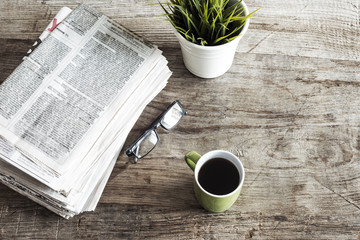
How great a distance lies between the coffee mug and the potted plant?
244mm

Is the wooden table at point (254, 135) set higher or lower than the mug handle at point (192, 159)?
lower

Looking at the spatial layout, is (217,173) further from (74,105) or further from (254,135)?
(74,105)

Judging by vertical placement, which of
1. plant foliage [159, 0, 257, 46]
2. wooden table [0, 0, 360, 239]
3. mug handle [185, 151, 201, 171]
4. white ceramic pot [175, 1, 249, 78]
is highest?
plant foliage [159, 0, 257, 46]

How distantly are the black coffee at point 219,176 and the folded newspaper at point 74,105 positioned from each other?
228mm

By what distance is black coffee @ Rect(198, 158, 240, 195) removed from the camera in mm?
876

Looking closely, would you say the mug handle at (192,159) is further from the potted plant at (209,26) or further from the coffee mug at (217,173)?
the potted plant at (209,26)

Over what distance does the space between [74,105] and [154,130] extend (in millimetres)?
203

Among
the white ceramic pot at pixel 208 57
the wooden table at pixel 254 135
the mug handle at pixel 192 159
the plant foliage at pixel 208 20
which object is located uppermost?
the plant foliage at pixel 208 20

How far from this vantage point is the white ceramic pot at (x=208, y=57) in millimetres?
936

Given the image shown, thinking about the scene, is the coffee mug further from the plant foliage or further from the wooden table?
the plant foliage

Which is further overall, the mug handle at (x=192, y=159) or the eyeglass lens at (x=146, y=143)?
the eyeglass lens at (x=146, y=143)

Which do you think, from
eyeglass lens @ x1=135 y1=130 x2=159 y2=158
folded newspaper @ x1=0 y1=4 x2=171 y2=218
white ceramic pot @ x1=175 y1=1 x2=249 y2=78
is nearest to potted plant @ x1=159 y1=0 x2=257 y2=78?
white ceramic pot @ x1=175 y1=1 x2=249 y2=78

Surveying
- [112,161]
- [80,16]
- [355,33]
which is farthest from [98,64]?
[355,33]

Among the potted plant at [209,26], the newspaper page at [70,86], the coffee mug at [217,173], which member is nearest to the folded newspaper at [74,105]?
the newspaper page at [70,86]
